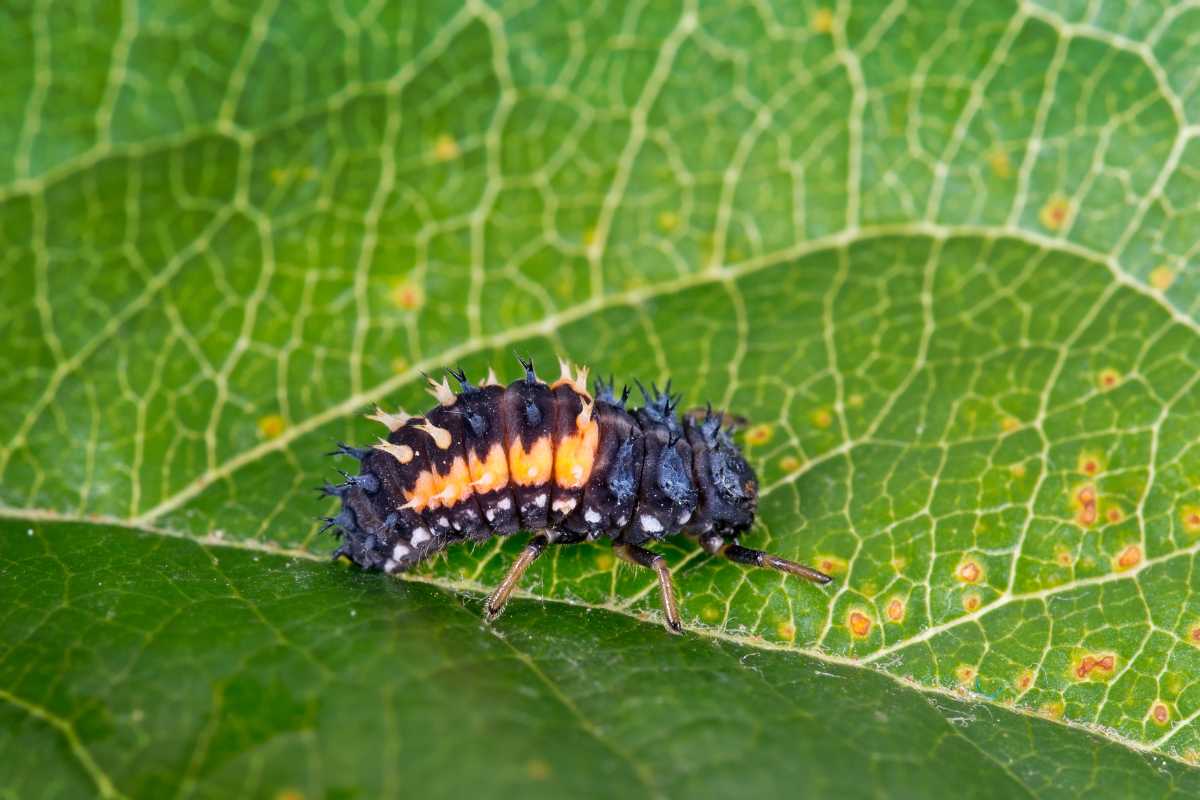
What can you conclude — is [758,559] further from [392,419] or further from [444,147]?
[444,147]

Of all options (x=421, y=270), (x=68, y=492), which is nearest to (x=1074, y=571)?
(x=421, y=270)

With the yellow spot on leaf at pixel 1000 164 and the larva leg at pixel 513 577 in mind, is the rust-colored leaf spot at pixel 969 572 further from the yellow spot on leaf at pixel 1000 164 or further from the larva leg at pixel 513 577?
the yellow spot on leaf at pixel 1000 164

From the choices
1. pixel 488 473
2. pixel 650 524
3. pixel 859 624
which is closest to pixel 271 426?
pixel 488 473

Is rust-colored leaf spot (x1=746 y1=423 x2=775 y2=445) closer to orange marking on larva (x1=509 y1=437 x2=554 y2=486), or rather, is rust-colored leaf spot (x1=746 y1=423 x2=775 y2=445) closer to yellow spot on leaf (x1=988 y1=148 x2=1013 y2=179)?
orange marking on larva (x1=509 y1=437 x2=554 y2=486)

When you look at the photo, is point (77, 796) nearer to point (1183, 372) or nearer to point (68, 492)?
point (68, 492)

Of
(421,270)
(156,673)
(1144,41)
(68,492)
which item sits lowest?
(156,673)

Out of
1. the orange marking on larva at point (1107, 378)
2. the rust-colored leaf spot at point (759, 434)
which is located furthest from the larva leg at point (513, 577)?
the orange marking on larva at point (1107, 378)
